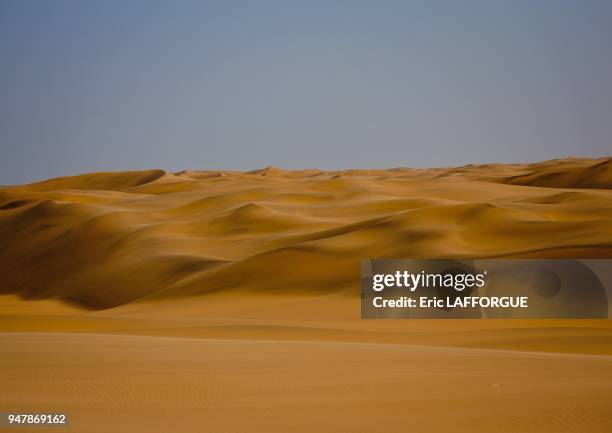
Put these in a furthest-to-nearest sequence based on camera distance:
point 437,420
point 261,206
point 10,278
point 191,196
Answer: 1. point 191,196
2. point 261,206
3. point 10,278
4. point 437,420

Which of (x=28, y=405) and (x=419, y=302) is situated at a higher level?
(x=419, y=302)

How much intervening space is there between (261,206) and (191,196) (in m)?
12.6

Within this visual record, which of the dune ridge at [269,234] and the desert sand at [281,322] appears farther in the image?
the dune ridge at [269,234]

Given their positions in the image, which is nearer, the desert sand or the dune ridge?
the desert sand

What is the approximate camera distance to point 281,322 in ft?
82.2

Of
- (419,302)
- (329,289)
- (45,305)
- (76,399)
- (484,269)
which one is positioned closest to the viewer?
(76,399)

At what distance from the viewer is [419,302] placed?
88.2 ft

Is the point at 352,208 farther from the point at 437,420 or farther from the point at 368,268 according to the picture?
the point at 437,420

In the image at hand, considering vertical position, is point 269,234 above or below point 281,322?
above

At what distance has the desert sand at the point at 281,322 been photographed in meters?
9.47

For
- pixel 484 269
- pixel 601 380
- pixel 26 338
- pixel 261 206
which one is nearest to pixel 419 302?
pixel 484 269

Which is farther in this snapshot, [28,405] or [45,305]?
[45,305]

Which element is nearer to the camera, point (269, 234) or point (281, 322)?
point (281, 322)

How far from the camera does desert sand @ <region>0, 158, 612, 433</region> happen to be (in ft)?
31.1
